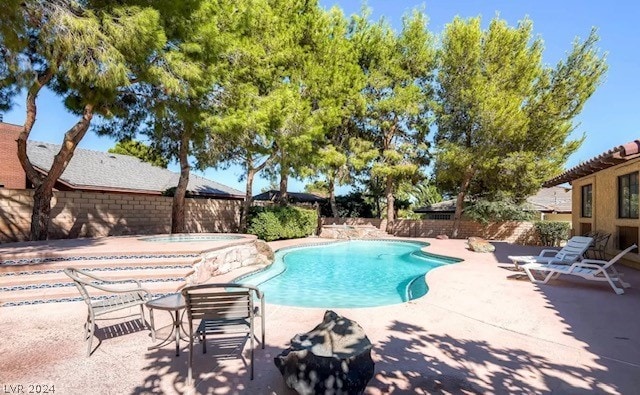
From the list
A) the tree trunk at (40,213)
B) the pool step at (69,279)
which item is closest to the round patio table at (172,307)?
the pool step at (69,279)

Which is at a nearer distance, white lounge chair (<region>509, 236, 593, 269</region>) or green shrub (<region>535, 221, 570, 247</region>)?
white lounge chair (<region>509, 236, 593, 269</region>)

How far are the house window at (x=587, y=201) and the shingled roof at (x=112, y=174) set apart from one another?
19481 mm

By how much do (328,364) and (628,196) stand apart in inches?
464

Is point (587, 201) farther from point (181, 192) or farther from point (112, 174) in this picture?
point (112, 174)

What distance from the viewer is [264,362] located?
3.84m

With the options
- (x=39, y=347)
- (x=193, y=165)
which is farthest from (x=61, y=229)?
(x=39, y=347)

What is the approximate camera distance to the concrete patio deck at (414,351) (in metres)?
3.38

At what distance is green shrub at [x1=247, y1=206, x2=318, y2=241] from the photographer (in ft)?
57.3

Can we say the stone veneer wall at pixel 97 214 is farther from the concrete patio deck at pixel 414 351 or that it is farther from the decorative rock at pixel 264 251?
the concrete patio deck at pixel 414 351

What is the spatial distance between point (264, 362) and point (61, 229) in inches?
517

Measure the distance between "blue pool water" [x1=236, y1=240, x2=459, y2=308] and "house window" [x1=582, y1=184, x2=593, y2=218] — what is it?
589cm

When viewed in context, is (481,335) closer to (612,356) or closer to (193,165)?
(612,356)

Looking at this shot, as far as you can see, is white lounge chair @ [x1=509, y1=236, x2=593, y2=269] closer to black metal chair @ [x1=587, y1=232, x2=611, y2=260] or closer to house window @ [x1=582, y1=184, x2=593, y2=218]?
black metal chair @ [x1=587, y1=232, x2=611, y2=260]

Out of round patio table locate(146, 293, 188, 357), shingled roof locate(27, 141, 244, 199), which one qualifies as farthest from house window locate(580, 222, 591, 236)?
shingled roof locate(27, 141, 244, 199)
